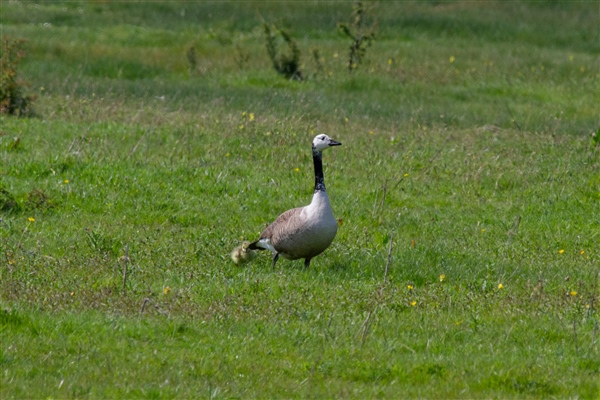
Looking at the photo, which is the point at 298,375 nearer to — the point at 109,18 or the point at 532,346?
the point at 532,346

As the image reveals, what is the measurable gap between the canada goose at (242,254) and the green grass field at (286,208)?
0.12 metres

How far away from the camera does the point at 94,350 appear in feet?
22.5

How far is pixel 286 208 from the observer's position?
484 inches

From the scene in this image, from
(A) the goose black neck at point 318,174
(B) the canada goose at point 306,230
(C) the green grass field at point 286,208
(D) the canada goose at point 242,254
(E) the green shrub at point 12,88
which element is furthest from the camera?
(E) the green shrub at point 12,88

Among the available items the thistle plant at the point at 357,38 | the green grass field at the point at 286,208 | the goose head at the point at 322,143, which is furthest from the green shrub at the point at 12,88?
the thistle plant at the point at 357,38

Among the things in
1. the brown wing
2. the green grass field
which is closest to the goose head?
the brown wing

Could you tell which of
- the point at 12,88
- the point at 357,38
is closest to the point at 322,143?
the point at 12,88

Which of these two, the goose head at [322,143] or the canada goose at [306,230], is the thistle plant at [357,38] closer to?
the goose head at [322,143]

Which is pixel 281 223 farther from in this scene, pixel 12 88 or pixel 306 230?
pixel 12 88

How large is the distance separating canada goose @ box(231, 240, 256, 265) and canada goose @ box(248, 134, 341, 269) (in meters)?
0.28

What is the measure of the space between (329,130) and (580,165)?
431cm

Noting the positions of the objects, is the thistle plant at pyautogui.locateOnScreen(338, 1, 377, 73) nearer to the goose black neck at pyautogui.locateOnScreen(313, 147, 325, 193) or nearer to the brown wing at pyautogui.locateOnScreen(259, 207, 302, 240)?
the goose black neck at pyautogui.locateOnScreen(313, 147, 325, 193)

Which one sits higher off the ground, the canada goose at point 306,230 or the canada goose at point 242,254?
the canada goose at point 306,230

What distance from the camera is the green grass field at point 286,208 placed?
6883 millimetres
